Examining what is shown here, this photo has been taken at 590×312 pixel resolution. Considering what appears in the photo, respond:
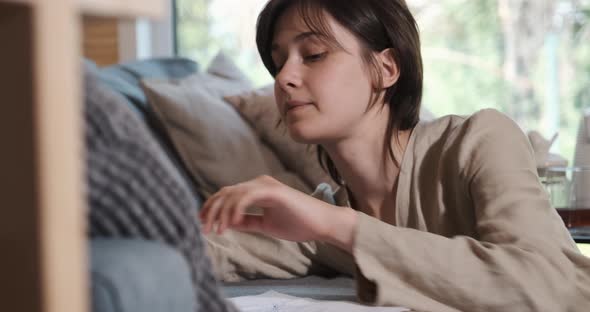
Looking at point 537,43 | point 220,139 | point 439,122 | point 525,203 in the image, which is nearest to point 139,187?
point 525,203

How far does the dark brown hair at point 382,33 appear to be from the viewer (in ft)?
5.36

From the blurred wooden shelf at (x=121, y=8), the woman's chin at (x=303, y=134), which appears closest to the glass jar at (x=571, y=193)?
the woman's chin at (x=303, y=134)

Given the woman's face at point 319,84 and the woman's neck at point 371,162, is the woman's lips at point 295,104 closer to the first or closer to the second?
the woman's face at point 319,84

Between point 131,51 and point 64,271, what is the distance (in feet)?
10.7

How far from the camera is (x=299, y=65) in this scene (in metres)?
1.59

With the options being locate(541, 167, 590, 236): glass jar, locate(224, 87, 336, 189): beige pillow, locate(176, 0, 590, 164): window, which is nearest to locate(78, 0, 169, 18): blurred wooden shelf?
locate(541, 167, 590, 236): glass jar

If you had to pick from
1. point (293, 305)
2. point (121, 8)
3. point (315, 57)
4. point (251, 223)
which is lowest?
point (293, 305)

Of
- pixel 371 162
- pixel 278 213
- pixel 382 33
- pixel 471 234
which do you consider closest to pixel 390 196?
pixel 371 162

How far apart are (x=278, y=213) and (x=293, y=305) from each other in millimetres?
187

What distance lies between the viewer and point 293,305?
126cm

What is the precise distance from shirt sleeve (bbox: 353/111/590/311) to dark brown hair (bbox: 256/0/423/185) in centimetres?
36

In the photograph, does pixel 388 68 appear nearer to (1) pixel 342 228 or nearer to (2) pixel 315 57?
(2) pixel 315 57

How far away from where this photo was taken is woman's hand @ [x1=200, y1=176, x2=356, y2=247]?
3.57ft

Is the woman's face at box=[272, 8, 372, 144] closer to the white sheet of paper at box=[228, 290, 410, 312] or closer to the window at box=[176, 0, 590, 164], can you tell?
the white sheet of paper at box=[228, 290, 410, 312]
